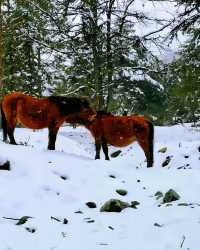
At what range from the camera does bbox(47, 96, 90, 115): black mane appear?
33.7ft

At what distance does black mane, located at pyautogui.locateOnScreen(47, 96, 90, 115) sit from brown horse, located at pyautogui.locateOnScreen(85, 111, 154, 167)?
611 mm

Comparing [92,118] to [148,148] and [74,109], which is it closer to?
[74,109]

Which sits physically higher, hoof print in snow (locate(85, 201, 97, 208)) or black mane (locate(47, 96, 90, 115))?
black mane (locate(47, 96, 90, 115))

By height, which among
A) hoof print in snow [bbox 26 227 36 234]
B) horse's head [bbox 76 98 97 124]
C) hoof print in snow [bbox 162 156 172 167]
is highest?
horse's head [bbox 76 98 97 124]

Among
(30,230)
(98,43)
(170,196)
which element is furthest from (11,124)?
(98,43)

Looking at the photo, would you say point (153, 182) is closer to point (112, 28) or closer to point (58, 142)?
point (58, 142)

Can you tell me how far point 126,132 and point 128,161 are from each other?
109 cm

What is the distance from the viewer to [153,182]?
8508 mm

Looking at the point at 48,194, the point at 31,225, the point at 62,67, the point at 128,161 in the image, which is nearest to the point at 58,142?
the point at 128,161

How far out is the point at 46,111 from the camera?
10.3 m

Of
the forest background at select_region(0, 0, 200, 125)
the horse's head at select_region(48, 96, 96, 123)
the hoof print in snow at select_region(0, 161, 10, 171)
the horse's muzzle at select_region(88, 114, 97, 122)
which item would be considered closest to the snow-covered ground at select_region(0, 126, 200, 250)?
the hoof print in snow at select_region(0, 161, 10, 171)

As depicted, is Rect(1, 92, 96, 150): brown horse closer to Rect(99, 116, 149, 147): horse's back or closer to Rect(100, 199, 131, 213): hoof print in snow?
Rect(99, 116, 149, 147): horse's back

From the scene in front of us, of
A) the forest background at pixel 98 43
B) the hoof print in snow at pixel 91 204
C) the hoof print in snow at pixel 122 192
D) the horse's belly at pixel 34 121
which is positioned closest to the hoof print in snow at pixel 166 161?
the horse's belly at pixel 34 121

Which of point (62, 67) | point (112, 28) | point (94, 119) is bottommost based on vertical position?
point (94, 119)
